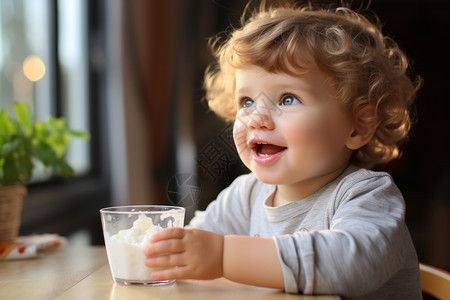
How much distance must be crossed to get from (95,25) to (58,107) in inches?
20.3

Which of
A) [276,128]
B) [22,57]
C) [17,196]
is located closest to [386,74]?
[276,128]

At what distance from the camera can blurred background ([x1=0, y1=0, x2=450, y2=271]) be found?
1.97 metres

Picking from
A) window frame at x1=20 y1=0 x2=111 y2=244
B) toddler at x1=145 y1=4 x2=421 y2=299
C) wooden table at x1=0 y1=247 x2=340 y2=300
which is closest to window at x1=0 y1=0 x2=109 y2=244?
window frame at x1=20 y1=0 x2=111 y2=244

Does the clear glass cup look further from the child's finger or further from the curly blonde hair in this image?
the curly blonde hair

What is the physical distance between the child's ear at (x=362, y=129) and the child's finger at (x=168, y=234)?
1.15 feet

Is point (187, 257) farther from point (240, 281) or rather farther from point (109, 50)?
point (109, 50)

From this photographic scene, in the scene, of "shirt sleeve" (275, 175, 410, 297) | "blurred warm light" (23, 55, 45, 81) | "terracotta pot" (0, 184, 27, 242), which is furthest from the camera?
"blurred warm light" (23, 55, 45, 81)

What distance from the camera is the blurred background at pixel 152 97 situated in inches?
77.5

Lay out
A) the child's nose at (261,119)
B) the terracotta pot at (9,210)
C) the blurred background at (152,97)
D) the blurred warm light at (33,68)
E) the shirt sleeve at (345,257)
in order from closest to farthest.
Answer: the shirt sleeve at (345,257), the child's nose at (261,119), the terracotta pot at (9,210), the blurred warm light at (33,68), the blurred background at (152,97)

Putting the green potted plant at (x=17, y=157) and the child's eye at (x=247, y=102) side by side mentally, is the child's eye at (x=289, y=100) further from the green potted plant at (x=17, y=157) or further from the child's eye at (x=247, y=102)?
the green potted plant at (x=17, y=157)

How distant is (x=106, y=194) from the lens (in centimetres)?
227

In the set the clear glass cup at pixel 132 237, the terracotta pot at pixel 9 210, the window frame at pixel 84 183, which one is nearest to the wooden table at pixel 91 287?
the clear glass cup at pixel 132 237

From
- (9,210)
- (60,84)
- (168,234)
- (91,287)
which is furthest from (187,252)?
(60,84)

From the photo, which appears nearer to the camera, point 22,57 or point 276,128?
point 276,128
